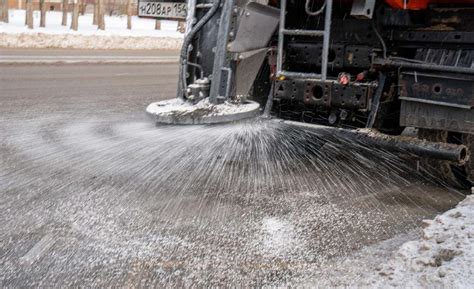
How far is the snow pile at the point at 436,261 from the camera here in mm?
2869

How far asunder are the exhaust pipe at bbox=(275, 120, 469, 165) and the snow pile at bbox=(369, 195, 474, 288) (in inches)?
35.2

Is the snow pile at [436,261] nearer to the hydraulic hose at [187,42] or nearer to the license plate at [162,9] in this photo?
the hydraulic hose at [187,42]

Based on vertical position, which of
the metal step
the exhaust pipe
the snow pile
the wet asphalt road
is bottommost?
the wet asphalt road

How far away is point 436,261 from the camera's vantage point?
305 centimetres

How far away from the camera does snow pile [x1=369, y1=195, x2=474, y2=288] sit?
287 centimetres

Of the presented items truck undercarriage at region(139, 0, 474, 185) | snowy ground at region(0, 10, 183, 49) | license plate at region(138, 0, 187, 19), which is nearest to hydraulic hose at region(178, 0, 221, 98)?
truck undercarriage at region(139, 0, 474, 185)

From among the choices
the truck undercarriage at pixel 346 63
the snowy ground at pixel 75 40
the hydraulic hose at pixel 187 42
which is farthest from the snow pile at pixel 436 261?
the snowy ground at pixel 75 40

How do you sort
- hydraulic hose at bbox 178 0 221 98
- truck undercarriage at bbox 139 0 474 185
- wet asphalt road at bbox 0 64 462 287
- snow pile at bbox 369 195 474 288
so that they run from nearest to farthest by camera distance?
snow pile at bbox 369 195 474 288, wet asphalt road at bbox 0 64 462 287, truck undercarriage at bbox 139 0 474 185, hydraulic hose at bbox 178 0 221 98

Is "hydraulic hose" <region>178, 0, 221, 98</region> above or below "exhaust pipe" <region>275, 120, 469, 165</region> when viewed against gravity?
above

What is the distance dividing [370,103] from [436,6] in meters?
0.94

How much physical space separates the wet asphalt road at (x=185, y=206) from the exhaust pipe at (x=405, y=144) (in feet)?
1.04

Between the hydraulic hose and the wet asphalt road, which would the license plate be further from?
the wet asphalt road

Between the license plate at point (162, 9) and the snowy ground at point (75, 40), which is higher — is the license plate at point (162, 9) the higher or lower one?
the higher one

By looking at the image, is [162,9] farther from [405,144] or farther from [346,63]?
[405,144]
